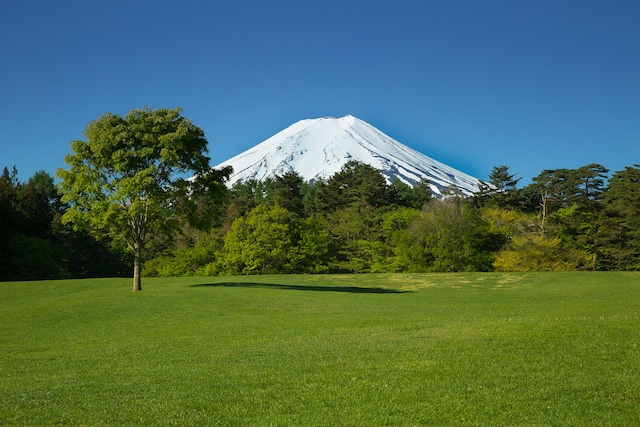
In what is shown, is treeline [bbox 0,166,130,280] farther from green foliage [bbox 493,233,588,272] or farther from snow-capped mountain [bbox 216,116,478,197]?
snow-capped mountain [bbox 216,116,478,197]

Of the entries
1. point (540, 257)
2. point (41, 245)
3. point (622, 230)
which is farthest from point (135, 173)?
point (622, 230)

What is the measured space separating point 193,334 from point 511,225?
53669 mm

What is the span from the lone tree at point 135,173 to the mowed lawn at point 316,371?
10119 mm

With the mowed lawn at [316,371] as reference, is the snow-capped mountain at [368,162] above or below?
above

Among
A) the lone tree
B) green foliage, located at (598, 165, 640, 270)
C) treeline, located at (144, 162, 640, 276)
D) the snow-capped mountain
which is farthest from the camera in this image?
the snow-capped mountain

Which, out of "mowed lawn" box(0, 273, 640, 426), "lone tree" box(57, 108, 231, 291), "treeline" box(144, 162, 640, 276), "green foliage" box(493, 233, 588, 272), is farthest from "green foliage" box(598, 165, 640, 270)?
"lone tree" box(57, 108, 231, 291)

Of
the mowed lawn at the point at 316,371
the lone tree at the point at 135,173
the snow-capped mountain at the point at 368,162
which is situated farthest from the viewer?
the snow-capped mountain at the point at 368,162

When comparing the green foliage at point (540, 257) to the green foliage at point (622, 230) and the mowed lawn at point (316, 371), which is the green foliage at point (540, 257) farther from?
the mowed lawn at point (316, 371)

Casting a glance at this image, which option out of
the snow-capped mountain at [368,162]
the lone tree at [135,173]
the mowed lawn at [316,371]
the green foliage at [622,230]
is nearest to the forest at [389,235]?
the green foliage at [622,230]

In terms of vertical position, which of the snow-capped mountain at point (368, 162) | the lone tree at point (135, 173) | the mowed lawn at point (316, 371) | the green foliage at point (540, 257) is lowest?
the mowed lawn at point (316, 371)

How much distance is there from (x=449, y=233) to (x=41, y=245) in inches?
1866

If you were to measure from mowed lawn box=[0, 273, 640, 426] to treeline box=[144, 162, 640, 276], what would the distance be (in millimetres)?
38991

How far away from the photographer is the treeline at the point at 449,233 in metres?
59.5

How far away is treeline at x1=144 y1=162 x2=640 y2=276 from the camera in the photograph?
5953 cm
